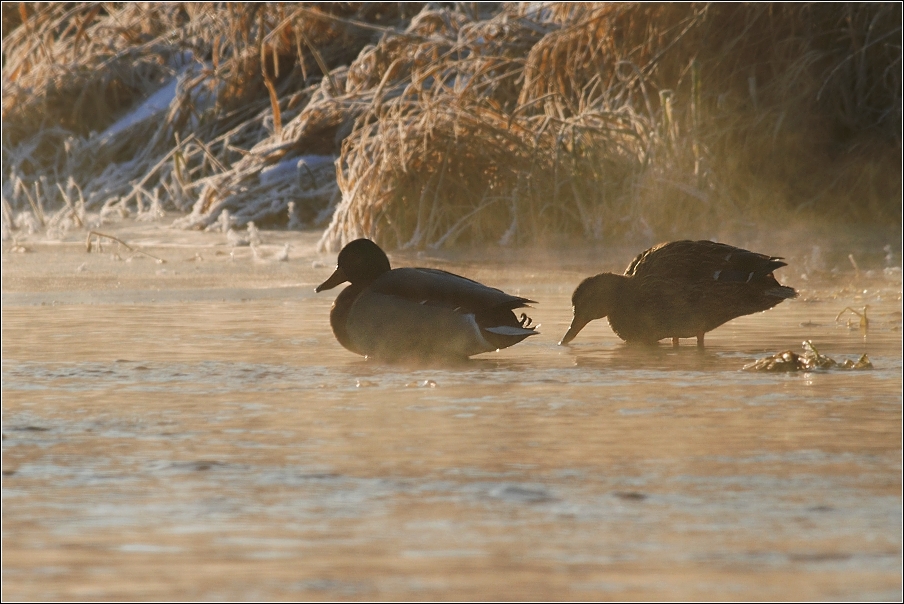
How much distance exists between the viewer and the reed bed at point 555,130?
9531 millimetres

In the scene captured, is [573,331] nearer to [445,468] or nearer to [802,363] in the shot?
[802,363]

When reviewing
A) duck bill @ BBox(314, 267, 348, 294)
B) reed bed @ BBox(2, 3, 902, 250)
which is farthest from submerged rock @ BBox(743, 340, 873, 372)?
reed bed @ BBox(2, 3, 902, 250)

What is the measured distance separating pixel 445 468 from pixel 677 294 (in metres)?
2.51

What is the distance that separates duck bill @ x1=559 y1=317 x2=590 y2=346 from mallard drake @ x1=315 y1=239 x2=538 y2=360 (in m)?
0.36

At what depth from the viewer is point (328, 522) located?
2.79 m

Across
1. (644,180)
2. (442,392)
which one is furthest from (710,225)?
(442,392)

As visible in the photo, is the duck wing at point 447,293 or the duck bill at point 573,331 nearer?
the duck wing at point 447,293

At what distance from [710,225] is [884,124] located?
2.00 meters

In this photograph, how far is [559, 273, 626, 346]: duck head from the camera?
18.2 feet

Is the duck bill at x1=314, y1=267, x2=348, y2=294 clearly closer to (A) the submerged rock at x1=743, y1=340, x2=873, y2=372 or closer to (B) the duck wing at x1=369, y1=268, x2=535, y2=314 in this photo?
(B) the duck wing at x1=369, y1=268, x2=535, y2=314

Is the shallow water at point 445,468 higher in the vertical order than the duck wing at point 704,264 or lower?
lower

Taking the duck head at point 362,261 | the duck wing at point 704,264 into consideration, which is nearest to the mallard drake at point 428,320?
the duck head at point 362,261

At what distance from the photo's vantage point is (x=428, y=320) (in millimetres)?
5117

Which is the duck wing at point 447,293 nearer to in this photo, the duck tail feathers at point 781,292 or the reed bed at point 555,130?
the duck tail feathers at point 781,292
